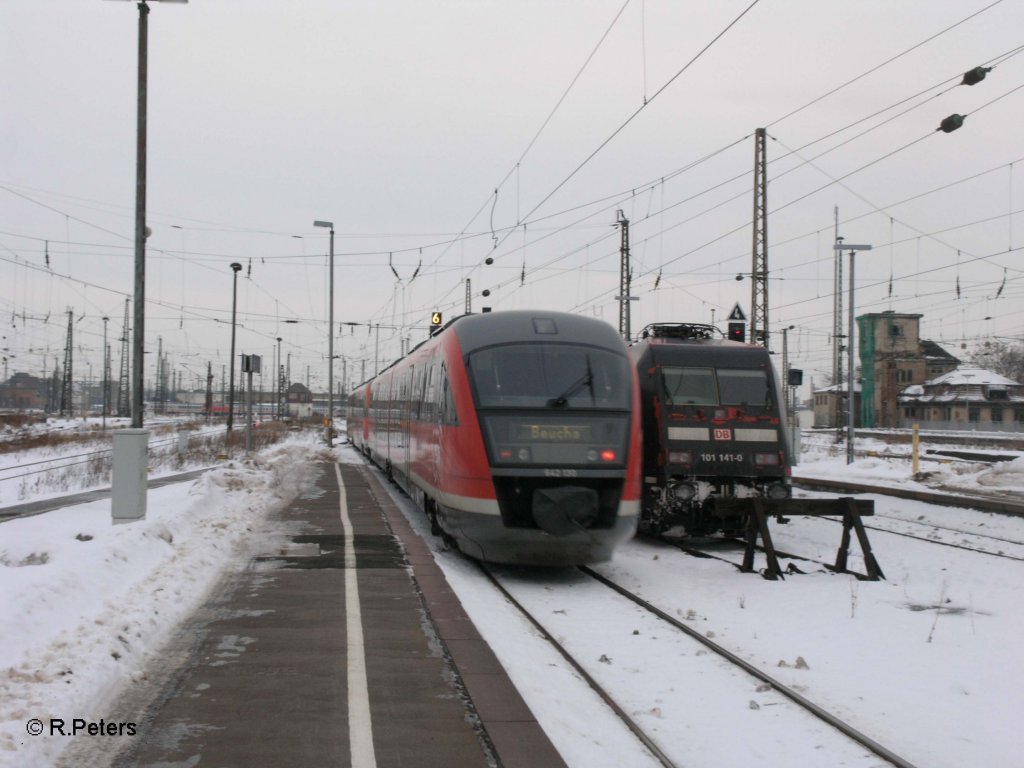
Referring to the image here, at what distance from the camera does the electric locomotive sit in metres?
→ 13.1

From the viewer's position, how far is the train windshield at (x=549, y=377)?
10258mm

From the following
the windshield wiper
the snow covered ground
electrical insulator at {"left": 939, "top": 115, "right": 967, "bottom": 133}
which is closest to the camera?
the snow covered ground

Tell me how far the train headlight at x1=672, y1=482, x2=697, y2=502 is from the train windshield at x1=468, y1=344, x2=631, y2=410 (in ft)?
9.84

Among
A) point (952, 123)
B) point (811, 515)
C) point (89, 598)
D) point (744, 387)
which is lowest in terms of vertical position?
point (89, 598)

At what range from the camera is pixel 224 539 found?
455 inches

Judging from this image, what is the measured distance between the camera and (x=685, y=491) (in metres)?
12.9

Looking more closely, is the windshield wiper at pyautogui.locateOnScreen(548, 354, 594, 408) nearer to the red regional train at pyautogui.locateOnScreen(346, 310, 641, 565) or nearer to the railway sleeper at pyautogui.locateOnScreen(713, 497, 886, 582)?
the red regional train at pyautogui.locateOnScreen(346, 310, 641, 565)

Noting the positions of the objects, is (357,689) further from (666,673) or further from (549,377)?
(549,377)

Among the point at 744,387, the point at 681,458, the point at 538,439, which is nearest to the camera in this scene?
the point at 538,439

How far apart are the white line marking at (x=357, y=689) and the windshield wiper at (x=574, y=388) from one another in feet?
9.73

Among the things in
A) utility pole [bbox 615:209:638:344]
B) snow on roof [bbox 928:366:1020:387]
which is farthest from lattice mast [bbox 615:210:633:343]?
snow on roof [bbox 928:366:1020:387]

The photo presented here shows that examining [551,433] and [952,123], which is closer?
[551,433]

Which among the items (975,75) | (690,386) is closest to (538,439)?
(690,386)

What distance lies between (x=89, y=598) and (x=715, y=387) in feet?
30.5
